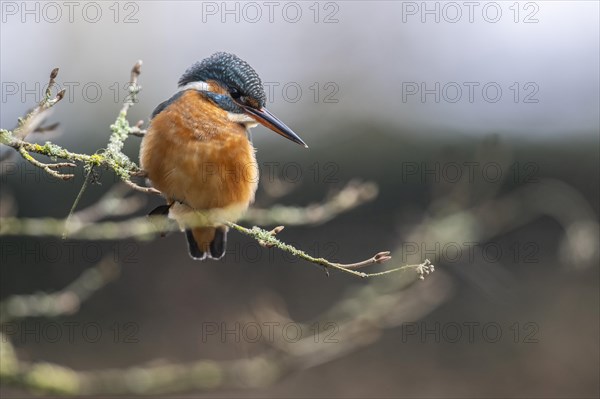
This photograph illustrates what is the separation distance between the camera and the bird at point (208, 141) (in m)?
2.32

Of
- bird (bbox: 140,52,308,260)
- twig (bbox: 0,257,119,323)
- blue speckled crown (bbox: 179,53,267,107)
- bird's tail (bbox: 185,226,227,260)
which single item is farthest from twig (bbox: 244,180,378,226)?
twig (bbox: 0,257,119,323)

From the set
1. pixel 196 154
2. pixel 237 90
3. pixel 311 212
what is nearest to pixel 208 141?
pixel 196 154

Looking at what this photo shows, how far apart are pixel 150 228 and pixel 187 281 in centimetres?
298

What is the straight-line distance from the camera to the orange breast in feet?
7.58

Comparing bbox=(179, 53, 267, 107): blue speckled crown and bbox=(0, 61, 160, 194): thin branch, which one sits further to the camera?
bbox=(179, 53, 267, 107): blue speckled crown

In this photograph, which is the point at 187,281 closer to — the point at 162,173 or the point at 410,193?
the point at 410,193

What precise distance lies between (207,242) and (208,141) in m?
0.50

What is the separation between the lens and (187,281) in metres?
5.23

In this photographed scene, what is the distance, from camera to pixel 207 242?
2.72 meters

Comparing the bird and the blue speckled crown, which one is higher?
the blue speckled crown

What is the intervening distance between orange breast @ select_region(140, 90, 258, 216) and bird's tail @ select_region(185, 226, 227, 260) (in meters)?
0.26

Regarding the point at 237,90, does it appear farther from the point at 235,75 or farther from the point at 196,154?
the point at 196,154

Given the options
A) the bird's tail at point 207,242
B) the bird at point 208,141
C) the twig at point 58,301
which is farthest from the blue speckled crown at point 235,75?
the twig at point 58,301

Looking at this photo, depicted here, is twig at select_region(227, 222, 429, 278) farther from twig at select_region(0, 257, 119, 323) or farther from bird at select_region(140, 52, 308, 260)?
twig at select_region(0, 257, 119, 323)
